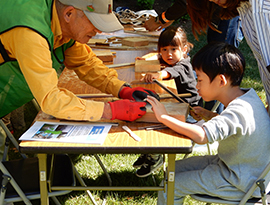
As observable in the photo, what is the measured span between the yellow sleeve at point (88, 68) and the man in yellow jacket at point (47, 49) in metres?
0.27

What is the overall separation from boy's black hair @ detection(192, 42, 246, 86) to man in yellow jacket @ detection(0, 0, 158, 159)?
0.47m

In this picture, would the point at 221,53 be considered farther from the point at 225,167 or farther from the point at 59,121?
the point at 59,121

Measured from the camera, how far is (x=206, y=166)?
6.68 feet

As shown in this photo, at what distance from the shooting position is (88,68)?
2348 mm

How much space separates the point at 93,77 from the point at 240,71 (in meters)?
1.10

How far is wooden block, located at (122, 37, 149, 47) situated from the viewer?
3477 mm

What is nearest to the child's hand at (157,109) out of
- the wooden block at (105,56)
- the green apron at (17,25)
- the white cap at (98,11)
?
the white cap at (98,11)

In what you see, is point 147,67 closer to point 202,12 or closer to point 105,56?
point 105,56

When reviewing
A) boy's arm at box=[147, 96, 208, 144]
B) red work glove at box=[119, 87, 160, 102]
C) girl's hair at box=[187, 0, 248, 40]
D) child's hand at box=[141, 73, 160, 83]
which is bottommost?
child's hand at box=[141, 73, 160, 83]

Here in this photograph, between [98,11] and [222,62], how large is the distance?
0.83 meters

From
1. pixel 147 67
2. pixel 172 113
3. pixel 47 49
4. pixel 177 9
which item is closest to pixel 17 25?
pixel 47 49

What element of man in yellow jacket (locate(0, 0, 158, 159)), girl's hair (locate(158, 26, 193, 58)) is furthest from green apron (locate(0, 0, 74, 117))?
girl's hair (locate(158, 26, 193, 58))

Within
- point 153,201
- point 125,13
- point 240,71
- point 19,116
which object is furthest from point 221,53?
point 125,13

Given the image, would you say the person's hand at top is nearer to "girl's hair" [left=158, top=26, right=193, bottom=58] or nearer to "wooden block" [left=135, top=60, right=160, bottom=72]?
"girl's hair" [left=158, top=26, right=193, bottom=58]
